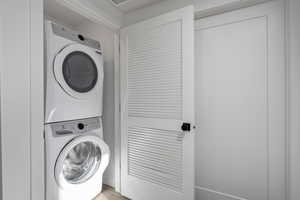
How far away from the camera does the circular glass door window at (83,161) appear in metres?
1.49

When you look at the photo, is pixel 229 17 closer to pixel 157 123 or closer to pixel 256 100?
pixel 256 100

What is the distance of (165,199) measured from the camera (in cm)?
141

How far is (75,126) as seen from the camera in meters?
1.35

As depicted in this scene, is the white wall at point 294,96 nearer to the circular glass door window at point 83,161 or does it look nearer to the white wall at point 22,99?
the circular glass door window at point 83,161

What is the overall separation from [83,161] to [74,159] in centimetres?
9

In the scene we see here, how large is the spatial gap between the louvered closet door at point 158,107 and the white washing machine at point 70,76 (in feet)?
1.04

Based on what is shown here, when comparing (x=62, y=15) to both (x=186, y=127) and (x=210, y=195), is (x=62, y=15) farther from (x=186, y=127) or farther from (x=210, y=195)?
(x=210, y=195)

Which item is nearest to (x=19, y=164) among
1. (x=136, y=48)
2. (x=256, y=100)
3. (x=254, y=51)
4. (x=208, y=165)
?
(x=136, y=48)

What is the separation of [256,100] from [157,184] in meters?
1.21

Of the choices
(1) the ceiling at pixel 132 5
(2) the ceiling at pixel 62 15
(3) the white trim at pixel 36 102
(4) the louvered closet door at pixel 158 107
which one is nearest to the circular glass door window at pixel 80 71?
(3) the white trim at pixel 36 102

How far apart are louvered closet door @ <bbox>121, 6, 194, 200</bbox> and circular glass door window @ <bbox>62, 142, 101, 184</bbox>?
1.00 ft

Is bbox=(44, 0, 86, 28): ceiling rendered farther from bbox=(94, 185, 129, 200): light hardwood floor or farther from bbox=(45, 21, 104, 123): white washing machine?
bbox=(94, 185, 129, 200): light hardwood floor

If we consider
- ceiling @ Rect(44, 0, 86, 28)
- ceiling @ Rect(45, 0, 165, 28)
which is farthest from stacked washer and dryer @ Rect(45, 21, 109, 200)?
ceiling @ Rect(44, 0, 86, 28)

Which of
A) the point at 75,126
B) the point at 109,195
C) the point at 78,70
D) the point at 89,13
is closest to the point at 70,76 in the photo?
→ the point at 78,70
